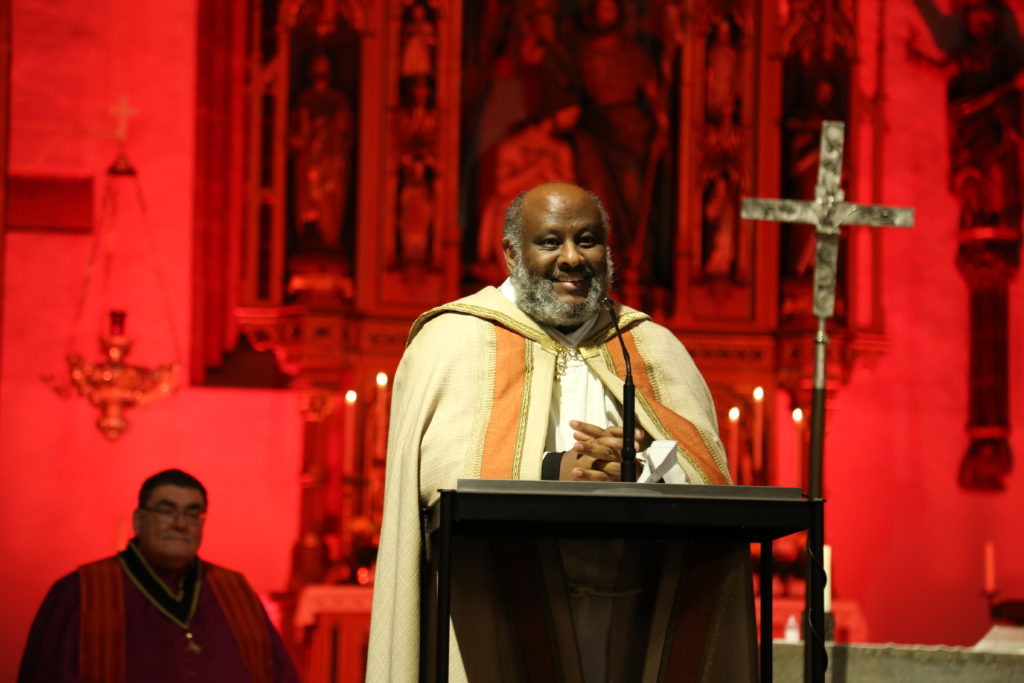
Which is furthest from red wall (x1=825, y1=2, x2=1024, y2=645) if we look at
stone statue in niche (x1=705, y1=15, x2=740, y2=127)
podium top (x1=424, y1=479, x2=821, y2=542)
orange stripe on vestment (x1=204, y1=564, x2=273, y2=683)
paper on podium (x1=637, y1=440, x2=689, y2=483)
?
podium top (x1=424, y1=479, x2=821, y2=542)

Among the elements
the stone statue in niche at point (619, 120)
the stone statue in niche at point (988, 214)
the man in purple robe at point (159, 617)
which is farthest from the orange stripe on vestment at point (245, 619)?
the stone statue in niche at point (988, 214)

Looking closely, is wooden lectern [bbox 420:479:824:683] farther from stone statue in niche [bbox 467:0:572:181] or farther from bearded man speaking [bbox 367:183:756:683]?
stone statue in niche [bbox 467:0:572:181]

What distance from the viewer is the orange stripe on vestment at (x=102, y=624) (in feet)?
18.3

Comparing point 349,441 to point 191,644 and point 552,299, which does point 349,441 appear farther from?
point 552,299

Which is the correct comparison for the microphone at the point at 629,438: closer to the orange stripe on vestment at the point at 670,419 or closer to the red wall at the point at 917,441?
the orange stripe on vestment at the point at 670,419

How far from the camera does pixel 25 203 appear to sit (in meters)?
8.45

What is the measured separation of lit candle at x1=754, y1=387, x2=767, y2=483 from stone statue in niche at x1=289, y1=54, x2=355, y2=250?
2.29 metres

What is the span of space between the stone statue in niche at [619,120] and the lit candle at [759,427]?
114 cm

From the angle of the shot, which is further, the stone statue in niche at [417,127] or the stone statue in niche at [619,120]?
the stone statue in niche at [619,120]

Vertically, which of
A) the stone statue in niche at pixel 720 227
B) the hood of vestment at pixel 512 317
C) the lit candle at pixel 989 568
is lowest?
the lit candle at pixel 989 568

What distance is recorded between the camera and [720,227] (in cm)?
852

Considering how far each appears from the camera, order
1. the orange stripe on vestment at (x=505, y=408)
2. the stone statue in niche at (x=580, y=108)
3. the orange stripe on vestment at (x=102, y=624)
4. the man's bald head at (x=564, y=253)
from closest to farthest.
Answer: the orange stripe on vestment at (x=505, y=408), the man's bald head at (x=564, y=253), the orange stripe on vestment at (x=102, y=624), the stone statue in niche at (x=580, y=108)

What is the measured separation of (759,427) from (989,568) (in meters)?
1.56

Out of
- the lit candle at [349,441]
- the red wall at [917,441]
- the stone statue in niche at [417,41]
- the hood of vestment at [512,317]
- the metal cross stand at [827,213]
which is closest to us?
the hood of vestment at [512,317]
